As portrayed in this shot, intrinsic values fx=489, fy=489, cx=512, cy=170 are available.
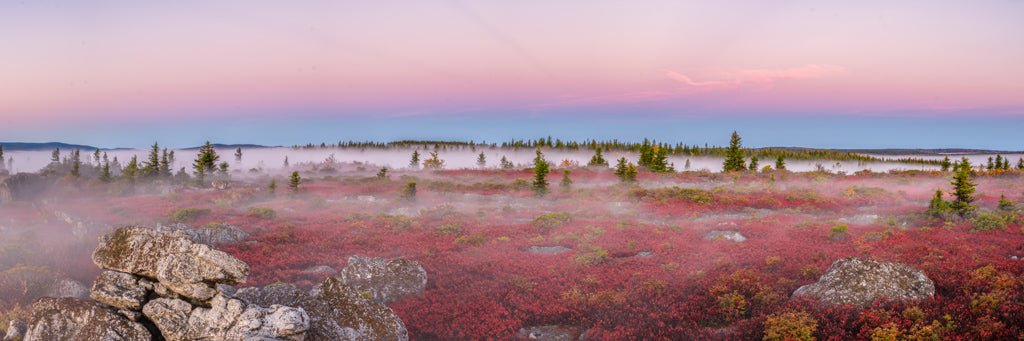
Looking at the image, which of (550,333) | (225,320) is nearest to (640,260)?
(550,333)

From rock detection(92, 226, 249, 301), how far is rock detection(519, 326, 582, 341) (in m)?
7.46

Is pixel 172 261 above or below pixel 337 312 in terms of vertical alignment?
above

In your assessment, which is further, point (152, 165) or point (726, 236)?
point (152, 165)

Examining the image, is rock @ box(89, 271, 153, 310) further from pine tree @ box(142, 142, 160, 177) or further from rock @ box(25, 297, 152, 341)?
pine tree @ box(142, 142, 160, 177)

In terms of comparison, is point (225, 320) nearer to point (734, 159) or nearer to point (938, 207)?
point (938, 207)

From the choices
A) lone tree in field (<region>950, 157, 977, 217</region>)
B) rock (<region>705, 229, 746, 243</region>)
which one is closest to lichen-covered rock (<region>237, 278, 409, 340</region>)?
rock (<region>705, 229, 746, 243</region>)

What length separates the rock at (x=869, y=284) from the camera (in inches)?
502

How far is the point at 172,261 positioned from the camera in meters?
9.87

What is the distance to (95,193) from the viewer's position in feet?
183

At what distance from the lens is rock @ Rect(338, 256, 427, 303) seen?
658 inches

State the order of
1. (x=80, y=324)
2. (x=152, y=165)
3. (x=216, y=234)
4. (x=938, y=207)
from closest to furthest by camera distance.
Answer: (x=80, y=324)
(x=216, y=234)
(x=938, y=207)
(x=152, y=165)

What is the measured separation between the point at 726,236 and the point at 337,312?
72.9ft

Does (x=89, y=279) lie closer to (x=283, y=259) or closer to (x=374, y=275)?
(x=283, y=259)

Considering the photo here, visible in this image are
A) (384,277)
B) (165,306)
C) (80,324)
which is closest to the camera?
(80,324)
